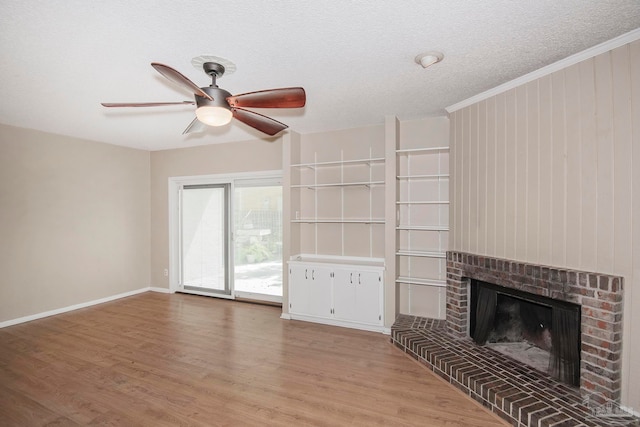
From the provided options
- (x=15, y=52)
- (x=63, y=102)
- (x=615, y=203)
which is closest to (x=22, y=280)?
(x=63, y=102)

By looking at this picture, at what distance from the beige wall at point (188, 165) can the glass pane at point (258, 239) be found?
0.43m

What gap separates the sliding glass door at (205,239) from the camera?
5.52 meters

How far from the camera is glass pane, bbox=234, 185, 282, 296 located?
5.09m

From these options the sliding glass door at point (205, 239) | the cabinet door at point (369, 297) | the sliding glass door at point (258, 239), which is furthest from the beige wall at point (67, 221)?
the cabinet door at point (369, 297)

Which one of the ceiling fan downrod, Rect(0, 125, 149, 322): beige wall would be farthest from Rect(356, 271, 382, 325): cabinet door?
Rect(0, 125, 149, 322): beige wall

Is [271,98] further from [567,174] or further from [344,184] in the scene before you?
[567,174]

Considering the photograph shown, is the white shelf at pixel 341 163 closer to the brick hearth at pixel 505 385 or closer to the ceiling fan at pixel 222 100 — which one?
the ceiling fan at pixel 222 100

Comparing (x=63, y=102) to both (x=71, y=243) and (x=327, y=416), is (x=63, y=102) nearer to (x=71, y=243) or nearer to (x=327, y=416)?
(x=71, y=243)

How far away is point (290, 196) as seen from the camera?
14.9 feet

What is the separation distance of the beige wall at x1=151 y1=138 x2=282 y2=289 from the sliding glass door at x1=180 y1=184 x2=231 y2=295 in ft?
1.01

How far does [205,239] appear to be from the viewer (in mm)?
5707

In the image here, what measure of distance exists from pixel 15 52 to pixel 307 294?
12.0 ft

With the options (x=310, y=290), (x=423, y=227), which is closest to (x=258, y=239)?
(x=310, y=290)

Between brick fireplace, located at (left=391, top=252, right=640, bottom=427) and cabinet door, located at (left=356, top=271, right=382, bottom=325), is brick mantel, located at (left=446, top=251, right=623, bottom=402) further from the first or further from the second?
cabinet door, located at (left=356, top=271, right=382, bottom=325)
